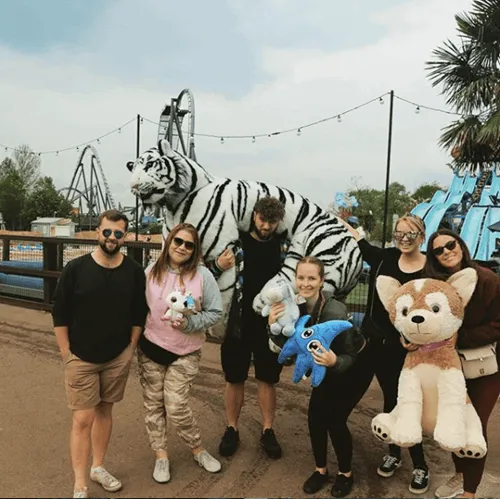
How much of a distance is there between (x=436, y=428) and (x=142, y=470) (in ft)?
5.27

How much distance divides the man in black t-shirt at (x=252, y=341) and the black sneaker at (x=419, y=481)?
0.81 m

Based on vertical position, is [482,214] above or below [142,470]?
above

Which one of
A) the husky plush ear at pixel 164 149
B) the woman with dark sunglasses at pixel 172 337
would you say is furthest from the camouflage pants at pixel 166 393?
the husky plush ear at pixel 164 149

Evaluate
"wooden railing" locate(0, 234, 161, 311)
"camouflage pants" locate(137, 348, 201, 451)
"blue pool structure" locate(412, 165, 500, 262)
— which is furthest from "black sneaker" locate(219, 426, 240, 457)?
"blue pool structure" locate(412, 165, 500, 262)

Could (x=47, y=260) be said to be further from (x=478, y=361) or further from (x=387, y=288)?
(x=478, y=361)

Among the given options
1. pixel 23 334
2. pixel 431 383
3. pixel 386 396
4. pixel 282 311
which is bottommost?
pixel 23 334

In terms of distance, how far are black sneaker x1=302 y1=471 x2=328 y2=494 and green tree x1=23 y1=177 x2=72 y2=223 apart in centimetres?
3939

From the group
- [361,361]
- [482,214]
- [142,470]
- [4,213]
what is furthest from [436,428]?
[4,213]

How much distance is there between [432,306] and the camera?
2.30 m

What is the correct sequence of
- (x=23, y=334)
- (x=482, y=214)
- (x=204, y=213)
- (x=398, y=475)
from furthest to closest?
(x=482, y=214), (x=23, y=334), (x=204, y=213), (x=398, y=475)

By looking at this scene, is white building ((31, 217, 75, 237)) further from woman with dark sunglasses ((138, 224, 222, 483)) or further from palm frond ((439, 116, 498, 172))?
woman with dark sunglasses ((138, 224, 222, 483))

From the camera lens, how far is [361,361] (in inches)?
105

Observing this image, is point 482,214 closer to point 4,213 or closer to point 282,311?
point 282,311

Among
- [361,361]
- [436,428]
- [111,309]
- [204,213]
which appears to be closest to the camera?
[436,428]
